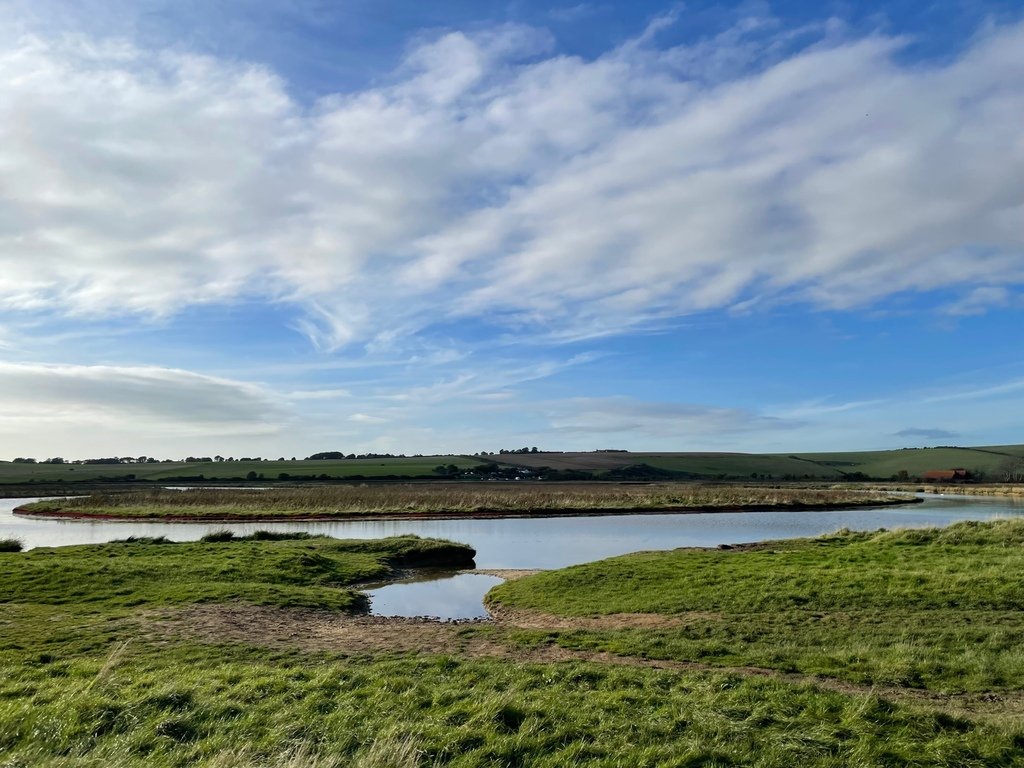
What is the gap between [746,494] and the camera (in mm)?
88875

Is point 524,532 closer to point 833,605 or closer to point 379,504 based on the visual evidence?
point 379,504

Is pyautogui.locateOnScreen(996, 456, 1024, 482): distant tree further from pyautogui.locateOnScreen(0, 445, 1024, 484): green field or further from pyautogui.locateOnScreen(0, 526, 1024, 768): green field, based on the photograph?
pyautogui.locateOnScreen(0, 526, 1024, 768): green field

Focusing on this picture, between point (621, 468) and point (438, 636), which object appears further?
point (621, 468)

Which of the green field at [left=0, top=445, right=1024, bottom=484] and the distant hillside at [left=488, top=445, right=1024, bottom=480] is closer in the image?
the green field at [left=0, top=445, right=1024, bottom=484]

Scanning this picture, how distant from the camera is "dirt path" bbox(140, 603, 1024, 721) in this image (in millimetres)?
10242

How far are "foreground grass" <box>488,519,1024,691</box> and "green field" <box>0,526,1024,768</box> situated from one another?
12cm

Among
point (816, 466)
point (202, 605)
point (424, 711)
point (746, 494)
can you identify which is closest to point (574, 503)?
point (746, 494)

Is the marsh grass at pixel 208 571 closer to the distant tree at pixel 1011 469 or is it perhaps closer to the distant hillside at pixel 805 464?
the distant hillside at pixel 805 464

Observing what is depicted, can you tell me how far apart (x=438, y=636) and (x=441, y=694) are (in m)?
6.84

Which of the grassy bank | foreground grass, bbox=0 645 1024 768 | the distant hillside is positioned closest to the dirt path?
foreground grass, bbox=0 645 1024 768

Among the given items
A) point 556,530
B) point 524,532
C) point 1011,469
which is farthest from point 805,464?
point 524,532

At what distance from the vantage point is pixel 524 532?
47.8 m

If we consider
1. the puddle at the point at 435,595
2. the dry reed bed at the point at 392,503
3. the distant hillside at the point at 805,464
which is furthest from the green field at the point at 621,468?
the puddle at the point at 435,595

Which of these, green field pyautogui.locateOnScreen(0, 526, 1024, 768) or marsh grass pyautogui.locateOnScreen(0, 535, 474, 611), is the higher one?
green field pyautogui.locateOnScreen(0, 526, 1024, 768)
